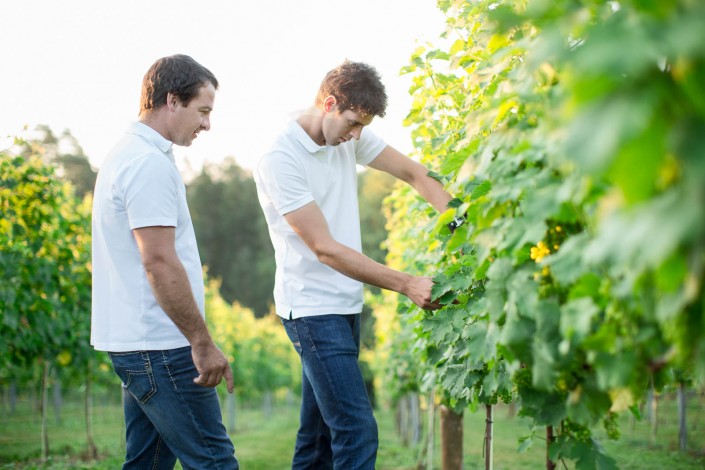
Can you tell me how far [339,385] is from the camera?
3.21m

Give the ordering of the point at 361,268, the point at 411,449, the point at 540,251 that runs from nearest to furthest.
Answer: the point at 540,251 → the point at 361,268 → the point at 411,449

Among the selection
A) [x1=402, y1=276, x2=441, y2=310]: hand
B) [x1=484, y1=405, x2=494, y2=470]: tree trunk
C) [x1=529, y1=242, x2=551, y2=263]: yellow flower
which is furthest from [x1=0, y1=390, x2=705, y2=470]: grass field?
[x1=529, y1=242, x2=551, y2=263]: yellow flower

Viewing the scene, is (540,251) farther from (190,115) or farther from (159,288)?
(190,115)

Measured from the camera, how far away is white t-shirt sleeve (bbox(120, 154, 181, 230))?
286cm

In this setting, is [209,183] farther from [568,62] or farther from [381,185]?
[568,62]

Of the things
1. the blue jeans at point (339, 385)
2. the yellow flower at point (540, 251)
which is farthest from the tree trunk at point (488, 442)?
the yellow flower at point (540, 251)

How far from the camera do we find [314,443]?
12.0ft

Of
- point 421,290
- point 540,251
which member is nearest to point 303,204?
point 421,290

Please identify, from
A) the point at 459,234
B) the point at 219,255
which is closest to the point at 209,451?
the point at 459,234

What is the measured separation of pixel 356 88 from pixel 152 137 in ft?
Answer: 3.19

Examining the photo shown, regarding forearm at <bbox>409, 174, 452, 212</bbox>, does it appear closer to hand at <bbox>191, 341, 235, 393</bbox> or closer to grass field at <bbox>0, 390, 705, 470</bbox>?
hand at <bbox>191, 341, 235, 393</bbox>

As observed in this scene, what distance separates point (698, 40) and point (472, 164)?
1095mm

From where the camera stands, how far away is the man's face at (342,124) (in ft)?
11.1

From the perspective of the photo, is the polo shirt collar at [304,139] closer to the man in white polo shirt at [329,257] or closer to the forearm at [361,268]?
the man in white polo shirt at [329,257]
